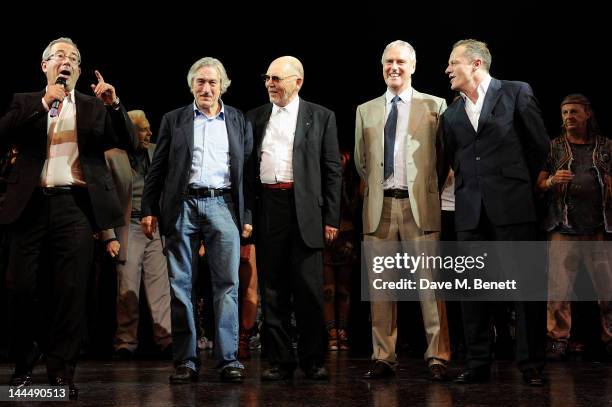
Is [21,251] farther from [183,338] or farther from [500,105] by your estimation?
[500,105]

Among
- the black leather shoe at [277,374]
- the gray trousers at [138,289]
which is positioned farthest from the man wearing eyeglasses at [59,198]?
the gray trousers at [138,289]

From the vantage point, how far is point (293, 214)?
441cm

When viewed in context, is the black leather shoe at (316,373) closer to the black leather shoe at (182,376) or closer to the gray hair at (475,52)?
the black leather shoe at (182,376)

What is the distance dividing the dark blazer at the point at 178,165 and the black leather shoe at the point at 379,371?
98cm

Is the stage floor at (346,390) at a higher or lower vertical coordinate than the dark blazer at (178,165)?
lower

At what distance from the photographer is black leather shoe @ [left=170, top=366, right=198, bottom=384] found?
4195 mm

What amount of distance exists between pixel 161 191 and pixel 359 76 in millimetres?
2974

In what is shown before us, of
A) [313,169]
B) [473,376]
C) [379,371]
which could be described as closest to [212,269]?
[313,169]

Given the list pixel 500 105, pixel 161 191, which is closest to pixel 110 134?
pixel 161 191

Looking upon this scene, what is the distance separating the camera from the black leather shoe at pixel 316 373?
4289 mm

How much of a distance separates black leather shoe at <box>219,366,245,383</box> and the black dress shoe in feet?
3.43

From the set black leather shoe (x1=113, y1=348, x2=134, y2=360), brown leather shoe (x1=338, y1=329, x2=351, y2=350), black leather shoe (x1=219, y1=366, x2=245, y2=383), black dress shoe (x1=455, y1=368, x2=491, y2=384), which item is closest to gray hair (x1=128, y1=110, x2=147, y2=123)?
black leather shoe (x1=113, y1=348, x2=134, y2=360)

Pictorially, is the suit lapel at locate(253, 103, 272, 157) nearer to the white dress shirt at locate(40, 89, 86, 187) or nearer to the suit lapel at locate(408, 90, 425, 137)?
the suit lapel at locate(408, 90, 425, 137)

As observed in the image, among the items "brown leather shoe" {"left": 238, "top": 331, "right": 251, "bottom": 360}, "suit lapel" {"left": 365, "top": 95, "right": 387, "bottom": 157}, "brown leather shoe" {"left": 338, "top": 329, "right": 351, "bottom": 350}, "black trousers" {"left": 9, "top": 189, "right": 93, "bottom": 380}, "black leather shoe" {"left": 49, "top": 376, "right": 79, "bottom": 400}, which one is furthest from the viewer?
"brown leather shoe" {"left": 338, "top": 329, "right": 351, "bottom": 350}
